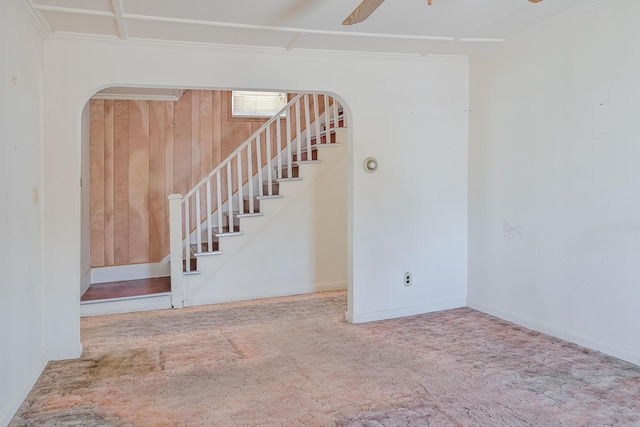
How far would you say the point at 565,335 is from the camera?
3.45m

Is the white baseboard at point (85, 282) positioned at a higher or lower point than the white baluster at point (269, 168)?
lower

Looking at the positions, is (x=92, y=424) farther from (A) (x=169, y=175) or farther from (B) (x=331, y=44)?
(A) (x=169, y=175)

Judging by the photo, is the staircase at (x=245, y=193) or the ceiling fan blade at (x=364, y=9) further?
the staircase at (x=245, y=193)

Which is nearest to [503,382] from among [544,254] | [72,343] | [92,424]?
[544,254]

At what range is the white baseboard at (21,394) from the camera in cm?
230

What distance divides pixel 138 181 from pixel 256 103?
1.90m

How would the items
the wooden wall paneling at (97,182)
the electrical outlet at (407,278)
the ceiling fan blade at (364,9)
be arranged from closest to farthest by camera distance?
the ceiling fan blade at (364,9) → the electrical outlet at (407,278) → the wooden wall paneling at (97,182)

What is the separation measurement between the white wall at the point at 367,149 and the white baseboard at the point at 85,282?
1625 millimetres

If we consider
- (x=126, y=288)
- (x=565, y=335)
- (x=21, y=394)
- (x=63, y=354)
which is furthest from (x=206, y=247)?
(x=565, y=335)

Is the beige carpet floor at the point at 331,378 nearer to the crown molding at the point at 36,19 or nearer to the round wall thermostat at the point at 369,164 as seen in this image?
the round wall thermostat at the point at 369,164

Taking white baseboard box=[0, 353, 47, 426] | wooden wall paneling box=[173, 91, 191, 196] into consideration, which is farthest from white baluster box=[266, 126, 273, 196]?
white baseboard box=[0, 353, 47, 426]

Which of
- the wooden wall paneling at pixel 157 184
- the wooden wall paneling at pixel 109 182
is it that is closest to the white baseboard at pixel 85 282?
the wooden wall paneling at pixel 109 182

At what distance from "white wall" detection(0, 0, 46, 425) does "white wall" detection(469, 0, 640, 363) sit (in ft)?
11.9

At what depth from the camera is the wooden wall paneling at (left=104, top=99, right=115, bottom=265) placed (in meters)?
5.39
